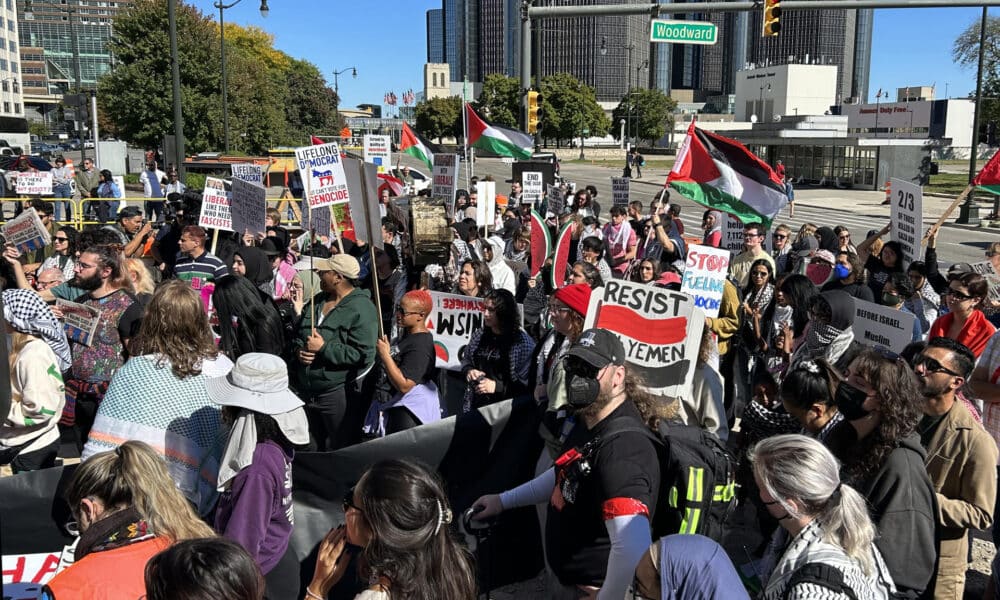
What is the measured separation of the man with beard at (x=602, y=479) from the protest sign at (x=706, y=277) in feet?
11.6

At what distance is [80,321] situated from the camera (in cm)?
561

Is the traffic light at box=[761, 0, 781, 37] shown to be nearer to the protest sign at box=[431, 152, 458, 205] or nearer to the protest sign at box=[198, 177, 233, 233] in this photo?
the protest sign at box=[431, 152, 458, 205]

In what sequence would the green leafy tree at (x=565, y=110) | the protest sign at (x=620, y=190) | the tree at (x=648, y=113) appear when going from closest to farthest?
the protest sign at (x=620, y=190) < the green leafy tree at (x=565, y=110) < the tree at (x=648, y=113)

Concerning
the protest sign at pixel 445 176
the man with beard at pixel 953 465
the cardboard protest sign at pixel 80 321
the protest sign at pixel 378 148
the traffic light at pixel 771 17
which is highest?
the traffic light at pixel 771 17

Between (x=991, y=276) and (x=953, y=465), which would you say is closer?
Answer: (x=953, y=465)

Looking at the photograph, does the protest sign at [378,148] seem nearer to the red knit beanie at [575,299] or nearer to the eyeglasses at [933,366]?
the red knit beanie at [575,299]

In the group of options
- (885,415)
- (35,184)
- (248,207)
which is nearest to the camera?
(885,415)

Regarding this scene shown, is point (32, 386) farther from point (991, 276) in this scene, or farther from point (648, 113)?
point (648, 113)

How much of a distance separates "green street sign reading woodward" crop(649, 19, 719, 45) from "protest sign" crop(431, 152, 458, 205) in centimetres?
424

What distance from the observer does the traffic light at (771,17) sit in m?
14.7

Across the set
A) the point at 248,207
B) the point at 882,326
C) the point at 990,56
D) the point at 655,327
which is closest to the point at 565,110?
the point at 990,56

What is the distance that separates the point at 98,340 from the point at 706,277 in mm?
4460

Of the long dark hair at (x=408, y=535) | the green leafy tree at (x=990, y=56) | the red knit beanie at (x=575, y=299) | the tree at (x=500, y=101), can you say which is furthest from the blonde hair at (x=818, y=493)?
the tree at (x=500, y=101)

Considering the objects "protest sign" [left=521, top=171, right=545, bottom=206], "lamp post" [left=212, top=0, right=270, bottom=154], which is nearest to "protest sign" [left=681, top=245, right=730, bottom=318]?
"protest sign" [left=521, top=171, right=545, bottom=206]
